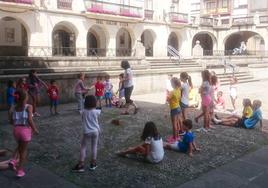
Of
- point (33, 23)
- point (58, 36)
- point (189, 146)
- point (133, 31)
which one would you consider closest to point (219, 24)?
point (133, 31)

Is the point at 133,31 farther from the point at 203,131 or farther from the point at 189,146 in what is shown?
the point at 189,146

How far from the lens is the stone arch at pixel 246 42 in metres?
40.5

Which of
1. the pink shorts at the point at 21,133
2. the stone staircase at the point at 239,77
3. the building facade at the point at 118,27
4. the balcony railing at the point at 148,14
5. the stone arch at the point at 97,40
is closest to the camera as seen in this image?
the pink shorts at the point at 21,133

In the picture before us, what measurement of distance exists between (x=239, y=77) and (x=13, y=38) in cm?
1584

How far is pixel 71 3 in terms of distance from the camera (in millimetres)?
24641

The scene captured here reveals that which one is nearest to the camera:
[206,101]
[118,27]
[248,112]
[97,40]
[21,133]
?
[21,133]

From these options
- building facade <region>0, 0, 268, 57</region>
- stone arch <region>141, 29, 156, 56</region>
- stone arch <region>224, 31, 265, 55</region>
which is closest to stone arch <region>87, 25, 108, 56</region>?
building facade <region>0, 0, 268, 57</region>

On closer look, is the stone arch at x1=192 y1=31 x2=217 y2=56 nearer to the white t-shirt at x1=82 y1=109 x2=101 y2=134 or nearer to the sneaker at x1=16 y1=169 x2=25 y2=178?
the white t-shirt at x1=82 y1=109 x2=101 y2=134

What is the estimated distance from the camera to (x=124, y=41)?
3222 cm

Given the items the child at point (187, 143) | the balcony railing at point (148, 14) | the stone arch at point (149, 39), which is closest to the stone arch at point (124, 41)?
the stone arch at point (149, 39)

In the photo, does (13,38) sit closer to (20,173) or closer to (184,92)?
(184,92)

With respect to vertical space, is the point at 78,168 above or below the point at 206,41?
below

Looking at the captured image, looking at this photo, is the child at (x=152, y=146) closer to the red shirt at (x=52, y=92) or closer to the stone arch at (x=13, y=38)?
the red shirt at (x=52, y=92)

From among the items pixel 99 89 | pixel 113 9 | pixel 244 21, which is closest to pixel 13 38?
pixel 113 9
